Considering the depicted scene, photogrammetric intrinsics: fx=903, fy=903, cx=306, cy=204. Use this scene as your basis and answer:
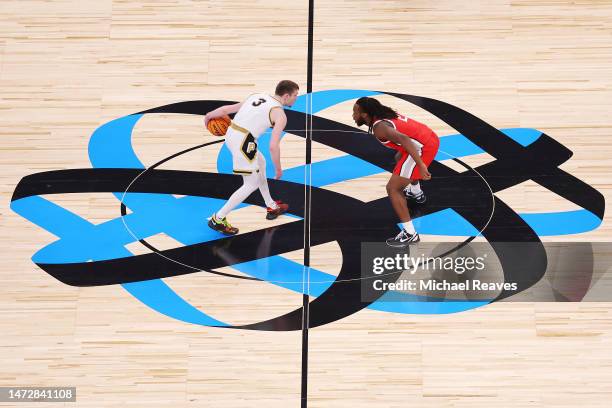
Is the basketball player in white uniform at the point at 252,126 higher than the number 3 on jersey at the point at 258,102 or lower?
lower

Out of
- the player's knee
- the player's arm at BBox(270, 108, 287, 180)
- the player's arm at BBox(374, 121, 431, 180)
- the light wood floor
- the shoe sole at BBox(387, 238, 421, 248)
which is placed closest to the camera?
the light wood floor

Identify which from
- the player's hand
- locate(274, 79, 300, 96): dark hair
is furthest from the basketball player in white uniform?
the player's hand

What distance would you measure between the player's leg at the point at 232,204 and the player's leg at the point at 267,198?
81mm

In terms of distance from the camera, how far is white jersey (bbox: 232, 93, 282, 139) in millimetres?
7090

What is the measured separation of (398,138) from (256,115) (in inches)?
44.5

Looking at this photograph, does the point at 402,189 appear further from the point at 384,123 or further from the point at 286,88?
the point at 286,88

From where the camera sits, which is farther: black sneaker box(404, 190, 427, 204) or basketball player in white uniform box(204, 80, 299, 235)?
black sneaker box(404, 190, 427, 204)

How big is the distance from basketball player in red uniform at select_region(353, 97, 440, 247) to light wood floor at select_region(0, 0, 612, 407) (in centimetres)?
59

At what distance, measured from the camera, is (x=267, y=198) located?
754 cm

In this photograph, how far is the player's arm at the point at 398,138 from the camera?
708 centimetres

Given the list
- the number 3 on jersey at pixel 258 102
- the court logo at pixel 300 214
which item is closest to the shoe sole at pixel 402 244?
the court logo at pixel 300 214

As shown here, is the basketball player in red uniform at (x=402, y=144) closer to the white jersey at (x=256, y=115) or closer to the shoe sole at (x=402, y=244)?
the shoe sole at (x=402, y=244)

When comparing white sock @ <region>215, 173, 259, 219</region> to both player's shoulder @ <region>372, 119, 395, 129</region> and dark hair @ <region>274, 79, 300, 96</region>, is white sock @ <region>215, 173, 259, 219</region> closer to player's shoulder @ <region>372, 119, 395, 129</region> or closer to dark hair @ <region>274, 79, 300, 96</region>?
dark hair @ <region>274, 79, 300, 96</region>

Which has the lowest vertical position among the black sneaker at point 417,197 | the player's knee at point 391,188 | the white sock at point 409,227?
the white sock at point 409,227
